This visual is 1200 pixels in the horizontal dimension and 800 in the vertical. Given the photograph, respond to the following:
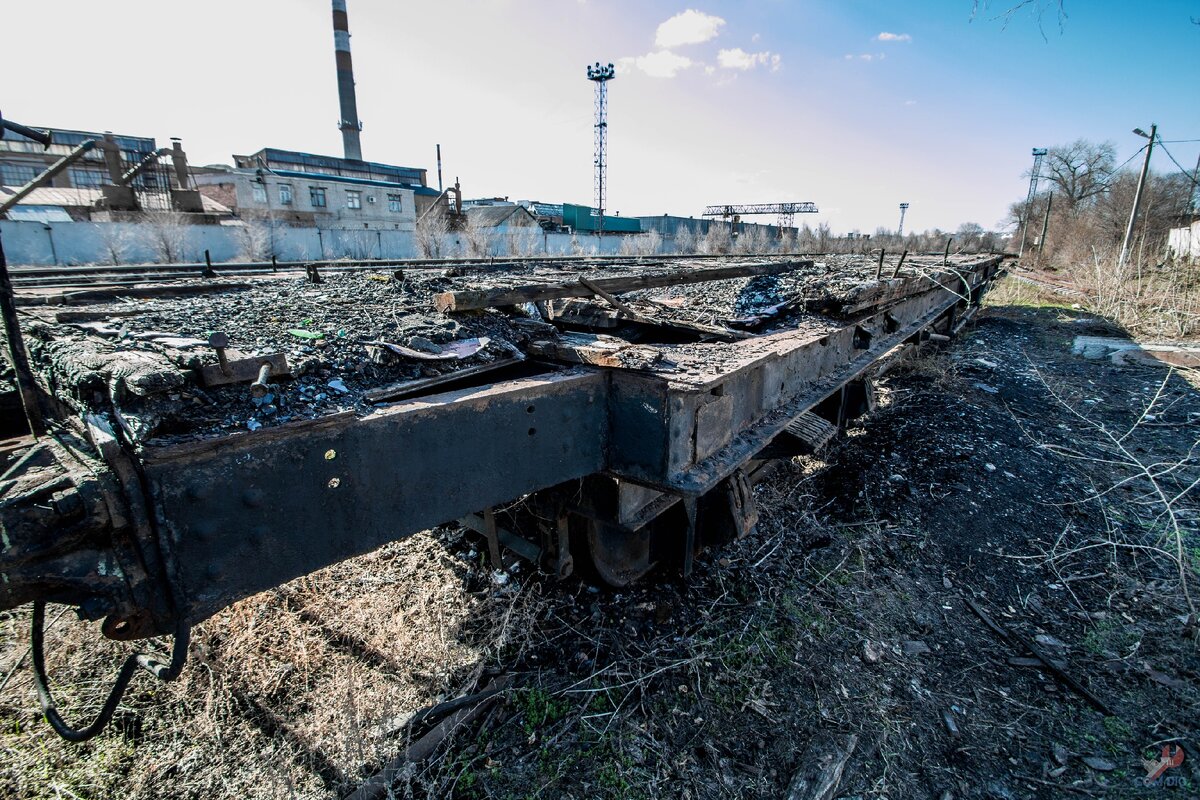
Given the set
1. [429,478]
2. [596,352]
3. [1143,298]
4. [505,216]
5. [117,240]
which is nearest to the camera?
Result: [429,478]

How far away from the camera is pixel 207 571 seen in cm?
128

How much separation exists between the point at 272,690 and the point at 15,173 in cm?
4973

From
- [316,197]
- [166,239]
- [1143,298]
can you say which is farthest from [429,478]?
[316,197]

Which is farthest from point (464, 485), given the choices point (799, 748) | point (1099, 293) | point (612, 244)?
point (612, 244)

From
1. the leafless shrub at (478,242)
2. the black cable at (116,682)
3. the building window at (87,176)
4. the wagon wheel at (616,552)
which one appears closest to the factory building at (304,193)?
the building window at (87,176)

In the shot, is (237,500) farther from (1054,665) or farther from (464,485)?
(1054,665)

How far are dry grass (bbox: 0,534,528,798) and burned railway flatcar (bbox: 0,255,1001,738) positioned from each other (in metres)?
0.56

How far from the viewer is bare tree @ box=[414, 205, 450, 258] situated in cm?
2027

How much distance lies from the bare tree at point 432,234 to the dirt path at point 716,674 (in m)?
17.7

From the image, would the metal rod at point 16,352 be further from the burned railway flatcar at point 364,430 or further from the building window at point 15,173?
the building window at point 15,173

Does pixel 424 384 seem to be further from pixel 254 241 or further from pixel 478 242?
pixel 254 241

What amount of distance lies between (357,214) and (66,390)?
117 feet

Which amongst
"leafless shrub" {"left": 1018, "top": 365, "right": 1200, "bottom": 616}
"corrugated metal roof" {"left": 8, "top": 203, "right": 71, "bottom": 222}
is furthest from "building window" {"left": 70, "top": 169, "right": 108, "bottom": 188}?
"leafless shrub" {"left": 1018, "top": 365, "right": 1200, "bottom": 616}

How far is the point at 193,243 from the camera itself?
20281 mm
